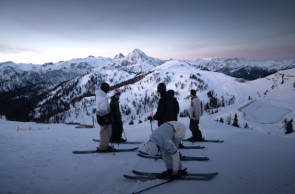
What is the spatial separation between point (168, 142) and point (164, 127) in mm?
380

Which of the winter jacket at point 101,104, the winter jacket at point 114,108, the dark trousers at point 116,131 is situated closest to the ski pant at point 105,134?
the winter jacket at point 101,104

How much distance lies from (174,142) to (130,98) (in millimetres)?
126138

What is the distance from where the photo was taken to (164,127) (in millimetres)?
3865

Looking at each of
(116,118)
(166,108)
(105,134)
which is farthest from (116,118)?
(166,108)

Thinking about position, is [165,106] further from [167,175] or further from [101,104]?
[101,104]

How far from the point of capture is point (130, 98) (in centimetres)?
12925

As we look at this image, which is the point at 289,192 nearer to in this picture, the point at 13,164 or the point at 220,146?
the point at 220,146

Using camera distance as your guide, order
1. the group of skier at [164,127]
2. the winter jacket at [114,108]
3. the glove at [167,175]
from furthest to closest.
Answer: the winter jacket at [114,108] < the glove at [167,175] < the group of skier at [164,127]

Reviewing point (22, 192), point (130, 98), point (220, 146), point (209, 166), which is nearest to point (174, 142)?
point (209, 166)

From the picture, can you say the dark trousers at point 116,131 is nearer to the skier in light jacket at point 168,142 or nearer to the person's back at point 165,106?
the person's back at point 165,106

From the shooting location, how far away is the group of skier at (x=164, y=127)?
3795 millimetres

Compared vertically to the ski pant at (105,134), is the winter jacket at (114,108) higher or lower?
higher

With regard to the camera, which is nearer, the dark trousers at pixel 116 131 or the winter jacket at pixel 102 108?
the winter jacket at pixel 102 108

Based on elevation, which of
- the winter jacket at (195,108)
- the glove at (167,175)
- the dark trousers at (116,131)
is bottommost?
the glove at (167,175)
